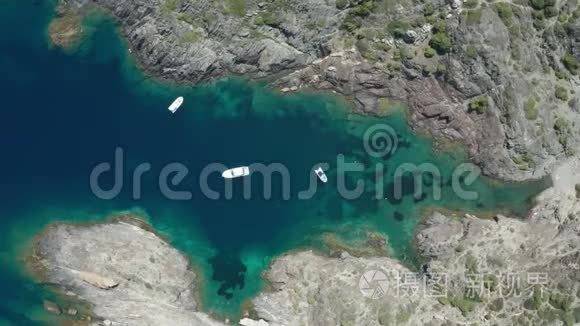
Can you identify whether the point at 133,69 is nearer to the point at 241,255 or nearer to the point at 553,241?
the point at 241,255

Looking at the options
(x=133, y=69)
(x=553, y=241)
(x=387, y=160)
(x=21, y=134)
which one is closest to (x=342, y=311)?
(x=387, y=160)

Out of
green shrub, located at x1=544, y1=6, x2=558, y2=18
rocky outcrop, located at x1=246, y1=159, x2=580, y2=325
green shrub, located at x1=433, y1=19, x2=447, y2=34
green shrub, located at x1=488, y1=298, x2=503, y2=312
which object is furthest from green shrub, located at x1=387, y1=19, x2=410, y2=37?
green shrub, located at x1=488, y1=298, x2=503, y2=312

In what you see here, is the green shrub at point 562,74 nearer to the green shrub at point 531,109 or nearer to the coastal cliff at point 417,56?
the coastal cliff at point 417,56

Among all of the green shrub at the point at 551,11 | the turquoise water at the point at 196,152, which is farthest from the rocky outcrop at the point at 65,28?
the green shrub at the point at 551,11

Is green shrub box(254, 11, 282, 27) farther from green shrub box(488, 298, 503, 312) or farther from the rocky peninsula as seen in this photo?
green shrub box(488, 298, 503, 312)

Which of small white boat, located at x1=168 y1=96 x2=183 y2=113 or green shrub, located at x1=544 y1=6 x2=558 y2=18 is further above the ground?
green shrub, located at x1=544 y1=6 x2=558 y2=18

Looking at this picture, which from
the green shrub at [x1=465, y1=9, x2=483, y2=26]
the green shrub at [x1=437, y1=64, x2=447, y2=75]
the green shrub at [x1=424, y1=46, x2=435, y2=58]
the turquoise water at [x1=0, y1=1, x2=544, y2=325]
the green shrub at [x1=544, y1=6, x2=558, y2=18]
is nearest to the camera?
the green shrub at [x1=544, y1=6, x2=558, y2=18]
